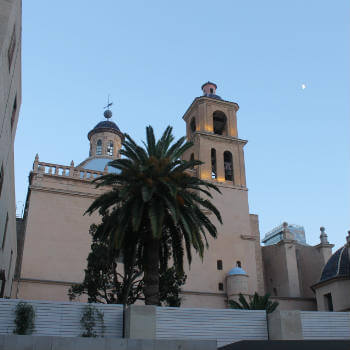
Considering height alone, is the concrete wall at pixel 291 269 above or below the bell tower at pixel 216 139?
below

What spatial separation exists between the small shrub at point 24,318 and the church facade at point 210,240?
13764 millimetres

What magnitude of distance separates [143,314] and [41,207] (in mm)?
17567

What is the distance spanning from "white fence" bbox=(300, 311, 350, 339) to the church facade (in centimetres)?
1477

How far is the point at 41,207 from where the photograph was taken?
31.2m

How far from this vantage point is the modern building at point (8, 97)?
49.9 ft

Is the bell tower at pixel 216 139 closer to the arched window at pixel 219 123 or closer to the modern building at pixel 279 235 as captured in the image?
the arched window at pixel 219 123

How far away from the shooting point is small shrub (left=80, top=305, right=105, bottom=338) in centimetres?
1544

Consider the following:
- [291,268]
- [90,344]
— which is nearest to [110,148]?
[291,268]

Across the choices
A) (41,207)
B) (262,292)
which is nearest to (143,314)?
(41,207)

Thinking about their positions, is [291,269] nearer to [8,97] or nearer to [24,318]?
[24,318]

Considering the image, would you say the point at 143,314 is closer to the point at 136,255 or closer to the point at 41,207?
the point at 136,255

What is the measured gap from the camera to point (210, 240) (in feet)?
114

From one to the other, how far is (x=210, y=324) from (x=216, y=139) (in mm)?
24784

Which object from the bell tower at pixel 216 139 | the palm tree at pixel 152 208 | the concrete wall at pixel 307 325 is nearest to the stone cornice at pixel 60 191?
the bell tower at pixel 216 139
